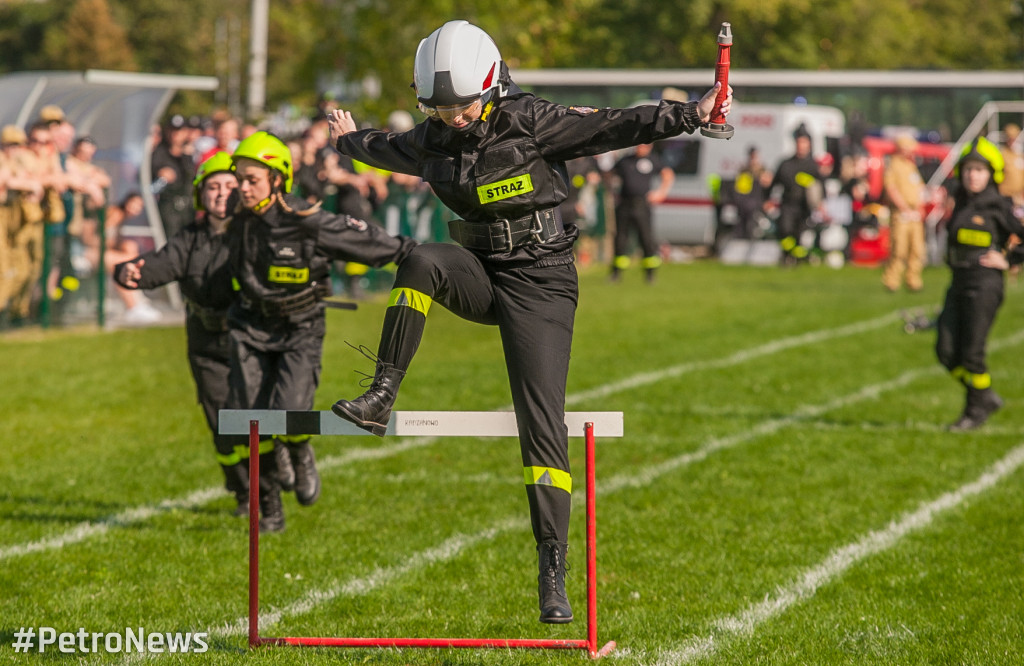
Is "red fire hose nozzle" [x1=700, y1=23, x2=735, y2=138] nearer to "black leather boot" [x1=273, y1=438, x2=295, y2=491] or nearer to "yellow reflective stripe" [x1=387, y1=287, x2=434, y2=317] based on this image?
"yellow reflective stripe" [x1=387, y1=287, x2=434, y2=317]

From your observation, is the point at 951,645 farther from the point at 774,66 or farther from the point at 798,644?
the point at 774,66

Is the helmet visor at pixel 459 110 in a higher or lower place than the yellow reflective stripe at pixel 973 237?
higher

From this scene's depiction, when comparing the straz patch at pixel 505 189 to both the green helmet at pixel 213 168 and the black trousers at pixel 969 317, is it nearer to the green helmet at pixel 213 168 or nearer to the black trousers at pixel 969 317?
the green helmet at pixel 213 168

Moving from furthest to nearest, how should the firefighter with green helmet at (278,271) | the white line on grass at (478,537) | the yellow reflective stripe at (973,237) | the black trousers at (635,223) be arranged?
the black trousers at (635,223)
the yellow reflective stripe at (973,237)
the firefighter with green helmet at (278,271)
the white line on grass at (478,537)

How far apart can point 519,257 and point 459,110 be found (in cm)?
61

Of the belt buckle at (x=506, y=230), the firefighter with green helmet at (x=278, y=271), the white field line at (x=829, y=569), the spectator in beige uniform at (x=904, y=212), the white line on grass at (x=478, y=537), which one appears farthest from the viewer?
the spectator in beige uniform at (x=904, y=212)

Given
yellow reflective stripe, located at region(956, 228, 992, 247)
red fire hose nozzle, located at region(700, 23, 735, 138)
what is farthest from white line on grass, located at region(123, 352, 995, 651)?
red fire hose nozzle, located at region(700, 23, 735, 138)

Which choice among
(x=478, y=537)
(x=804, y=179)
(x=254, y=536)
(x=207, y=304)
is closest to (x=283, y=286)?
(x=207, y=304)

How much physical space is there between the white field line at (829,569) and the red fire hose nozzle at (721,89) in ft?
6.86

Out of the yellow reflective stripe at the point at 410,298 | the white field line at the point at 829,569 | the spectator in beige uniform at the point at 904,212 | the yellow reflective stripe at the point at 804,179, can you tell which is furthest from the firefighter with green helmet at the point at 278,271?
the yellow reflective stripe at the point at 804,179

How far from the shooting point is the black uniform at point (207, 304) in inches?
315

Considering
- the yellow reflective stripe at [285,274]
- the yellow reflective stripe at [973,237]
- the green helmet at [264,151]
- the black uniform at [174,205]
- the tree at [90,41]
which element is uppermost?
the tree at [90,41]

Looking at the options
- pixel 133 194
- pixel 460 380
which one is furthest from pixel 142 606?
pixel 133 194

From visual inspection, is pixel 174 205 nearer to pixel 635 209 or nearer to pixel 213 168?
pixel 635 209
